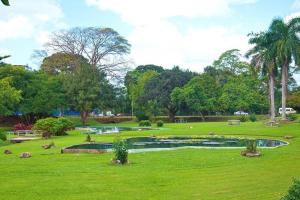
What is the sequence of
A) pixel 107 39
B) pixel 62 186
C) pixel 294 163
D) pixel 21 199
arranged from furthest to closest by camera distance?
pixel 107 39 < pixel 294 163 < pixel 62 186 < pixel 21 199

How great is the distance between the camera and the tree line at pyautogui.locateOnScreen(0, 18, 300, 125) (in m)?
54.1

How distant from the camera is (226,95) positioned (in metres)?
74.0

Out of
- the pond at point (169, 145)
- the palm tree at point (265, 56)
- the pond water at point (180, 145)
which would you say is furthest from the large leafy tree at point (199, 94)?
the pond water at point (180, 145)

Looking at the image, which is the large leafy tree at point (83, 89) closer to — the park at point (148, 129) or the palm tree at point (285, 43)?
the park at point (148, 129)

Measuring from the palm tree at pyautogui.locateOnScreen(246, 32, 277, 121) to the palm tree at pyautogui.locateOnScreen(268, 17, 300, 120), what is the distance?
0.86 metres

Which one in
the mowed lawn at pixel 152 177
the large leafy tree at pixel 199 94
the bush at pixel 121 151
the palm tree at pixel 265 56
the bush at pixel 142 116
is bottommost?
the mowed lawn at pixel 152 177

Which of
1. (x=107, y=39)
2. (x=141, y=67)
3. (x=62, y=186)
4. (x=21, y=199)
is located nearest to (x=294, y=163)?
(x=62, y=186)

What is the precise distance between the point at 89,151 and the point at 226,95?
53.0 metres

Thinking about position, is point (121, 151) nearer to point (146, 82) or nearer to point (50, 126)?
point (50, 126)

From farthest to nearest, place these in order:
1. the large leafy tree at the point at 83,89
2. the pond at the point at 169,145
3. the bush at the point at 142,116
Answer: the bush at the point at 142,116 < the large leafy tree at the point at 83,89 < the pond at the point at 169,145

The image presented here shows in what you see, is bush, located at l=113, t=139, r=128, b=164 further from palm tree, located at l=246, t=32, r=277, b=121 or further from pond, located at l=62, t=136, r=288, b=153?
palm tree, located at l=246, t=32, r=277, b=121

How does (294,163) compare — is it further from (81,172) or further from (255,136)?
(255,136)

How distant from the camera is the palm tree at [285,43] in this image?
5009 cm

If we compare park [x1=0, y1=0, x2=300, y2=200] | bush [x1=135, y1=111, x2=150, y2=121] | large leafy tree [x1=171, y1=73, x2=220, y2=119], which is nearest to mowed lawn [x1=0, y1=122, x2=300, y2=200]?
park [x1=0, y1=0, x2=300, y2=200]
